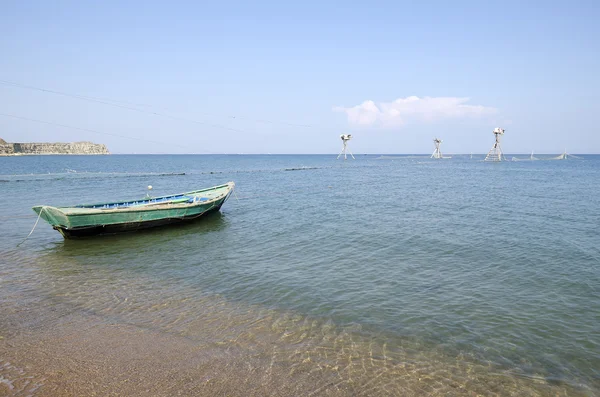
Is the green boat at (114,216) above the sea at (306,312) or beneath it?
above

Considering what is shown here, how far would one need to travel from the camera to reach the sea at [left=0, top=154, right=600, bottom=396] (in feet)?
22.7

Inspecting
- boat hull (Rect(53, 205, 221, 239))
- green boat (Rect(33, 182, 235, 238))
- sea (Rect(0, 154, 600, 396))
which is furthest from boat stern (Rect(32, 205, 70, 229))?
sea (Rect(0, 154, 600, 396))

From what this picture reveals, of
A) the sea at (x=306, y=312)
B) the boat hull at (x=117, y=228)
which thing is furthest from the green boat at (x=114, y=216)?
the sea at (x=306, y=312)

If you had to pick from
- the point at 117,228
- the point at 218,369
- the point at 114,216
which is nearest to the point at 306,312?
the point at 218,369

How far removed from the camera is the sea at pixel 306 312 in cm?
693

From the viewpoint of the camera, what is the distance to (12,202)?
31656mm

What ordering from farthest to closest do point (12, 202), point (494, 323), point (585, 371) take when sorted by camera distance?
1. point (12, 202)
2. point (494, 323)
3. point (585, 371)

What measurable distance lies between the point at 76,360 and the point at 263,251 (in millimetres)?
9671

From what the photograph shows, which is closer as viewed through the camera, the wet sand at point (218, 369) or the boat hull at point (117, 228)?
the wet sand at point (218, 369)

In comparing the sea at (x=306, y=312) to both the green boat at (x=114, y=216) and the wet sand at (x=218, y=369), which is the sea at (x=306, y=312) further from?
the green boat at (x=114, y=216)

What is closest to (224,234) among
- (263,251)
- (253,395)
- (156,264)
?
(263,251)

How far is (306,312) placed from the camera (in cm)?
1002

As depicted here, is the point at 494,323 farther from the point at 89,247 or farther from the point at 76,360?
the point at 89,247

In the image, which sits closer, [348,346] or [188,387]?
[188,387]
